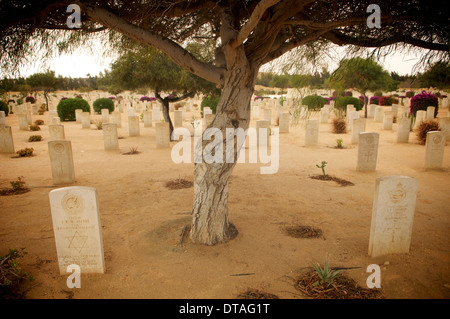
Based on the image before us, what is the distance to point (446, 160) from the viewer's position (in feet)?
30.5

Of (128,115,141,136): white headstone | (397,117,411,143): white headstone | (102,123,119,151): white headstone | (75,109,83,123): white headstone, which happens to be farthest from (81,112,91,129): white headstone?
(397,117,411,143): white headstone


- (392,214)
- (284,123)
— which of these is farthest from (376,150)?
(284,123)

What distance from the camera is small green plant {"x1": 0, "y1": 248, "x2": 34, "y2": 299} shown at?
3.02m

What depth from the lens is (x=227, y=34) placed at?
383 centimetres

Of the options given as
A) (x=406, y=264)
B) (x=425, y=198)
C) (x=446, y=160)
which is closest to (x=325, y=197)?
(x=425, y=198)

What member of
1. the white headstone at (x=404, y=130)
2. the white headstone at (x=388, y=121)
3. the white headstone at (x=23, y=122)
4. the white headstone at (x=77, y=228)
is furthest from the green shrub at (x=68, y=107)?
the white headstone at (x=404, y=130)

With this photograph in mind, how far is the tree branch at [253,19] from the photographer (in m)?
2.93

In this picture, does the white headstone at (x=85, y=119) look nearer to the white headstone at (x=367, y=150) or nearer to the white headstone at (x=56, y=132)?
the white headstone at (x=56, y=132)

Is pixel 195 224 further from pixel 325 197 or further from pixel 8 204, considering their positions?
pixel 8 204

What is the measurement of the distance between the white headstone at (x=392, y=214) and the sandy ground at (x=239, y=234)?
0.16 m

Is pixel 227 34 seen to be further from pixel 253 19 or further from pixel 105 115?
pixel 105 115

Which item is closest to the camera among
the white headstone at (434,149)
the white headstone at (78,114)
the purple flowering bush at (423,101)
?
the white headstone at (434,149)

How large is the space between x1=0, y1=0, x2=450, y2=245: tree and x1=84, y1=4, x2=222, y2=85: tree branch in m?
0.01
